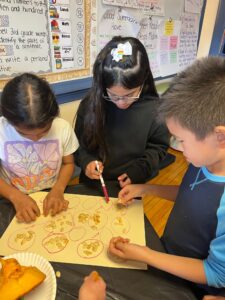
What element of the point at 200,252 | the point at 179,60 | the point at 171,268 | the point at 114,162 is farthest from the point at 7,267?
the point at 179,60

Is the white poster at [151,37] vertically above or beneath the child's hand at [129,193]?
above

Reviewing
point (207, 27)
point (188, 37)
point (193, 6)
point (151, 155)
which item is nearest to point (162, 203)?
point (151, 155)

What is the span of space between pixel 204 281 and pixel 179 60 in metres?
1.99

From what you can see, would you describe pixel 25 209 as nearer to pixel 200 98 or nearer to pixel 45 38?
pixel 200 98

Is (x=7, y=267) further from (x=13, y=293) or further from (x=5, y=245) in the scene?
(x=5, y=245)

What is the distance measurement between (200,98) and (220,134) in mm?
80

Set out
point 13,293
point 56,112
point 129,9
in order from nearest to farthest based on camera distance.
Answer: point 13,293 → point 56,112 → point 129,9

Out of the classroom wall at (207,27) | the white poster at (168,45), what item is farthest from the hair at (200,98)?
the classroom wall at (207,27)

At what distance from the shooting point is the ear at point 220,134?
45cm

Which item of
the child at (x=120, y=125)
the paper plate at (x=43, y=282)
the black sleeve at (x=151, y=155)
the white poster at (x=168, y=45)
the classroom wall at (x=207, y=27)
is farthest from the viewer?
the classroom wall at (x=207, y=27)

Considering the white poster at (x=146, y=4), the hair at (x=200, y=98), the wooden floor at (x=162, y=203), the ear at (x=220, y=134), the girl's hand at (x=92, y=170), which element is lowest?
the wooden floor at (x=162, y=203)

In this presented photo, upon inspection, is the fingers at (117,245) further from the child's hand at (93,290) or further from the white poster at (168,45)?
the white poster at (168,45)

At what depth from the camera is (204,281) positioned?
0.53 metres

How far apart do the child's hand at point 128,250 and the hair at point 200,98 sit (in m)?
0.29
